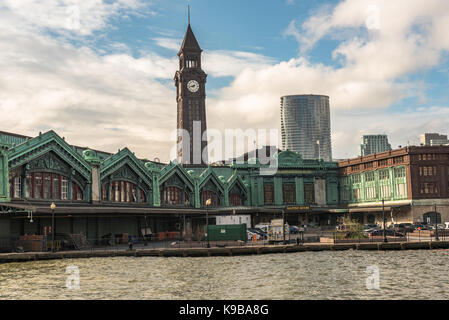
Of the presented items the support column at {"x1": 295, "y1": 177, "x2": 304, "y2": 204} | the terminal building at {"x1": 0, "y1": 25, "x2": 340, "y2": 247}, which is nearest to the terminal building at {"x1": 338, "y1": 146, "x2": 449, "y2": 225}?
the terminal building at {"x1": 0, "y1": 25, "x2": 340, "y2": 247}

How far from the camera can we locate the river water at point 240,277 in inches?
1261

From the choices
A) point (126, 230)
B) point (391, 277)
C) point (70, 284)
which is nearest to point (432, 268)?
point (391, 277)

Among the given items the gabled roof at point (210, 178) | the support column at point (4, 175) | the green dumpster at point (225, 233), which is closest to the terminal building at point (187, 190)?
the support column at point (4, 175)

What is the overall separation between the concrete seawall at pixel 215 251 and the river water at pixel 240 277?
1847 millimetres

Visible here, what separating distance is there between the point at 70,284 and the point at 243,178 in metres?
94.2

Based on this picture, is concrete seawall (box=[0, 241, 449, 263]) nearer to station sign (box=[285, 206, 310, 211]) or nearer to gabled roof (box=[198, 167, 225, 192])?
gabled roof (box=[198, 167, 225, 192])

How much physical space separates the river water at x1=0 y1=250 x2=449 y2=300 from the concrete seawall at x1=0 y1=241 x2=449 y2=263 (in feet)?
6.06

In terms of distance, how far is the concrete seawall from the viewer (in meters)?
52.9

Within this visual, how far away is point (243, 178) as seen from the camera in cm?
12875

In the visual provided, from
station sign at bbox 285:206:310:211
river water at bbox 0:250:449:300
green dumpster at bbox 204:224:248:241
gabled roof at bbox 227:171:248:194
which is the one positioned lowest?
river water at bbox 0:250:449:300

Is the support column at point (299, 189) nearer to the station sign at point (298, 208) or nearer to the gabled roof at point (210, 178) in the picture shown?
the station sign at point (298, 208)

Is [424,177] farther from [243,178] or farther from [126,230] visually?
[126,230]

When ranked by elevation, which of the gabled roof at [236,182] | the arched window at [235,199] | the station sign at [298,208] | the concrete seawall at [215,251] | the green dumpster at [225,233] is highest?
the gabled roof at [236,182]

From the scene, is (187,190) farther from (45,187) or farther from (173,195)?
(45,187)
